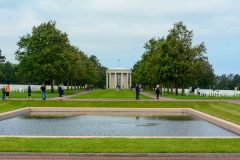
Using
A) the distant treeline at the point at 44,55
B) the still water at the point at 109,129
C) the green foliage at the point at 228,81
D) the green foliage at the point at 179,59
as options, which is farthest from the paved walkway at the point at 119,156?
the green foliage at the point at 228,81

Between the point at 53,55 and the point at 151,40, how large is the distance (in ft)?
95.0

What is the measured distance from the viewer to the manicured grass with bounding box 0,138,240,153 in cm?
1470

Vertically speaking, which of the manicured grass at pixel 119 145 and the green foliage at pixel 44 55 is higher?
the green foliage at pixel 44 55

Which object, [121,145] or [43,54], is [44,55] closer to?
[43,54]

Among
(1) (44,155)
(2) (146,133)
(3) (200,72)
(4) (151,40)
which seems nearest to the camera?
(1) (44,155)

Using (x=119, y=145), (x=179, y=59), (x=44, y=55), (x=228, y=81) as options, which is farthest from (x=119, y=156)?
(x=228, y=81)

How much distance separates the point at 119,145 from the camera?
15.6m

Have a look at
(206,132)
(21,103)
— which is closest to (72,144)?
(206,132)

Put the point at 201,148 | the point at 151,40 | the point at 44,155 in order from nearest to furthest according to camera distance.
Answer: the point at 44,155 < the point at 201,148 < the point at 151,40

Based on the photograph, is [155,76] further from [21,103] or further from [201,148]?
[201,148]

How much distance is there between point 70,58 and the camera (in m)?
78.0

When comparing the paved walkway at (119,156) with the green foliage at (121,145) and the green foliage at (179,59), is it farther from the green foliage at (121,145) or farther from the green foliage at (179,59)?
the green foliage at (179,59)

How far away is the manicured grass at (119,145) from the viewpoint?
14703mm

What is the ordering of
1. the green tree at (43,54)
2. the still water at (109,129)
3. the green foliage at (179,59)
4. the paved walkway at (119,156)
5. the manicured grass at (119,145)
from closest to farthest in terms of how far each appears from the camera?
the paved walkway at (119,156) → the manicured grass at (119,145) → the still water at (109,129) → the green foliage at (179,59) → the green tree at (43,54)
